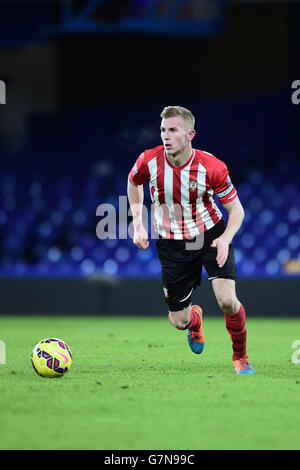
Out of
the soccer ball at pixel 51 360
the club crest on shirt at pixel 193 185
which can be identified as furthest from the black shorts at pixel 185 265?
the soccer ball at pixel 51 360

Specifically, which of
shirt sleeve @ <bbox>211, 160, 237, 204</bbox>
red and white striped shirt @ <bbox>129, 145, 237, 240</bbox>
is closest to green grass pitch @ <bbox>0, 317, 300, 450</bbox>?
red and white striped shirt @ <bbox>129, 145, 237, 240</bbox>

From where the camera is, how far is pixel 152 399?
4.34 metres

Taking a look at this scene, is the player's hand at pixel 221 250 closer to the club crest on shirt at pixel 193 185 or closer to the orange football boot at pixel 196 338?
the club crest on shirt at pixel 193 185

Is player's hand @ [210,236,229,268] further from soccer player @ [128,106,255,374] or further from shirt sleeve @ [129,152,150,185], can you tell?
shirt sleeve @ [129,152,150,185]

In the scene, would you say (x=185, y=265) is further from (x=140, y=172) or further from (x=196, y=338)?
(x=196, y=338)

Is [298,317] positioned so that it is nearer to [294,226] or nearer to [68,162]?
[294,226]

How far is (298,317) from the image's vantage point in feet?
34.4

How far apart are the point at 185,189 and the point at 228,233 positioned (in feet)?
1.52

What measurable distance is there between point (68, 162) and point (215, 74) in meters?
2.93

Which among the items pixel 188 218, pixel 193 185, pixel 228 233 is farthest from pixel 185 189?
pixel 228 233

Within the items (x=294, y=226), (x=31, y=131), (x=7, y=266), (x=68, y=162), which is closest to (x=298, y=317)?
(x=294, y=226)

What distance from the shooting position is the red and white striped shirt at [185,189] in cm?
532

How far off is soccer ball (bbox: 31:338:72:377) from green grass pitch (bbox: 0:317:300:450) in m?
0.06

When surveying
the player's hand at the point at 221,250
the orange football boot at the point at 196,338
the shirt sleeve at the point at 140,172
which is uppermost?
the shirt sleeve at the point at 140,172
